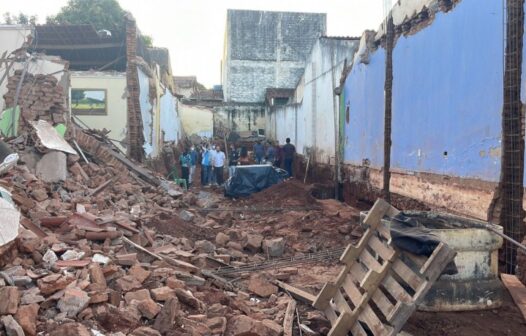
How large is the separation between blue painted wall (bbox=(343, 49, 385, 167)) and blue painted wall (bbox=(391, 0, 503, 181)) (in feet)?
3.24

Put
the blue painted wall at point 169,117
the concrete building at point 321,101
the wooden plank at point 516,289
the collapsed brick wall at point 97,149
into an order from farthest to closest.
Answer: the blue painted wall at point 169,117, the concrete building at point 321,101, the collapsed brick wall at point 97,149, the wooden plank at point 516,289

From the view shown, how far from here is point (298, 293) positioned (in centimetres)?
574

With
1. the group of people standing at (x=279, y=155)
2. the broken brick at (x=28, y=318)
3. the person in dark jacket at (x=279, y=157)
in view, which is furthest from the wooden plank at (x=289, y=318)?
the person in dark jacket at (x=279, y=157)

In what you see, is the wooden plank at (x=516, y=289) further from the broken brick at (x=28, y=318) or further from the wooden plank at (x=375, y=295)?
the broken brick at (x=28, y=318)

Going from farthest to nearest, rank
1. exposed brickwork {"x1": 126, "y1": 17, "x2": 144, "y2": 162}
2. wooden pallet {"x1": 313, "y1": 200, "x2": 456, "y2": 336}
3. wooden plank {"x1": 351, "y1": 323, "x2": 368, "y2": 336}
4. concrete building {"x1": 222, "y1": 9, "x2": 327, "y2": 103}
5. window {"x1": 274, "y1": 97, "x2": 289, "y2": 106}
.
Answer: concrete building {"x1": 222, "y1": 9, "x2": 327, "y2": 103} < window {"x1": 274, "y1": 97, "x2": 289, "y2": 106} < exposed brickwork {"x1": 126, "y1": 17, "x2": 144, "y2": 162} < wooden plank {"x1": 351, "y1": 323, "x2": 368, "y2": 336} < wooden pallet {"x1": 313, "y1": 200, "x2": 456, "y2": 336}

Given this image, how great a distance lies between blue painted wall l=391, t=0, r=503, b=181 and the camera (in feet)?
20.4

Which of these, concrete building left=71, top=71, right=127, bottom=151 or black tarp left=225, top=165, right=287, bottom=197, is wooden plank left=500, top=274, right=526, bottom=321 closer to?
black tarp left=225, top=165, right=287, bottom=197

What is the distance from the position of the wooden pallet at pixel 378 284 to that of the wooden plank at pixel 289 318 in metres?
0.32

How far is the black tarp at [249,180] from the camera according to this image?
15.0 metres

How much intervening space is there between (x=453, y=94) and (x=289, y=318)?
4443mm

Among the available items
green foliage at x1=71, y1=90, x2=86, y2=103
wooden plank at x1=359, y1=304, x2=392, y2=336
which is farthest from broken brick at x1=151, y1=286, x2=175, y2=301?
green foliage at x1=71, y1=90, x2=86, y2=103

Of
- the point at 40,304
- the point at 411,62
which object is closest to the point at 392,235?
the point at 40,304

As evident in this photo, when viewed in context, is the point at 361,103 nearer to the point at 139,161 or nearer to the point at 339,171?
the point at 339,171

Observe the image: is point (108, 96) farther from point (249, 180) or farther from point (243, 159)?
point (243, 159)
